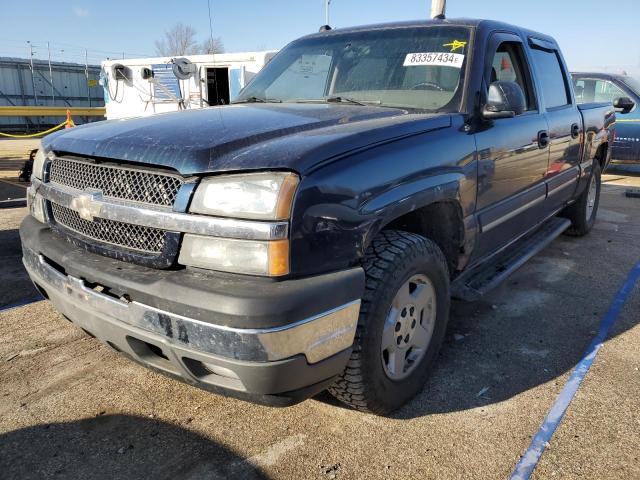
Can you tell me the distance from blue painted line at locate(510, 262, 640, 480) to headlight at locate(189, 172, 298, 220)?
1457mm

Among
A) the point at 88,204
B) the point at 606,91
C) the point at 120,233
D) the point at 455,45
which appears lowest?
the point at 120,233

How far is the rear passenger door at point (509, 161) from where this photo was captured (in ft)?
10.1

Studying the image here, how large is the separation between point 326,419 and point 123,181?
1.43 metres

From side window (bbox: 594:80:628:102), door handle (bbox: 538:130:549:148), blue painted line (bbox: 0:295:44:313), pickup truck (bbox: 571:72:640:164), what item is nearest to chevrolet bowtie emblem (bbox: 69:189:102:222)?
blue painted line (bbox: 0:295:44:313)

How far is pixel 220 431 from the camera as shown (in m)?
2.41

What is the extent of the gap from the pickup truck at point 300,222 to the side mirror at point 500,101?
0.04 feet

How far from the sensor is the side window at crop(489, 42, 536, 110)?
3.50m

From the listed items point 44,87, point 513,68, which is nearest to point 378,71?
point 513,68

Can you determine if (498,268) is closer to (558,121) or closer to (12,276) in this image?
(558,121)

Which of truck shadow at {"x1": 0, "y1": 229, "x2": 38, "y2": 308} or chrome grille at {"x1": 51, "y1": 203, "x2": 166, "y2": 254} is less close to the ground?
chrome grille at {"x1": 51, "y1": 203, "x2": 166, "y2": 254}

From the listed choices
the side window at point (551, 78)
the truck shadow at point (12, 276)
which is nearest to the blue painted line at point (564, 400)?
the side window at point (551, 78)

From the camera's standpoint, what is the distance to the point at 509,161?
130 inches

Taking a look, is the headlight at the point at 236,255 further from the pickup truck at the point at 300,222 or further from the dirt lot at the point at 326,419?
the dirt lot at the point at 326,419

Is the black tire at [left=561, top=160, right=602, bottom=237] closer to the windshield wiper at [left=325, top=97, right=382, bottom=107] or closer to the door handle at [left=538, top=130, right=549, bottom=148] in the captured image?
the door handle at [left=538, top=130, right=549, bottom=148]
